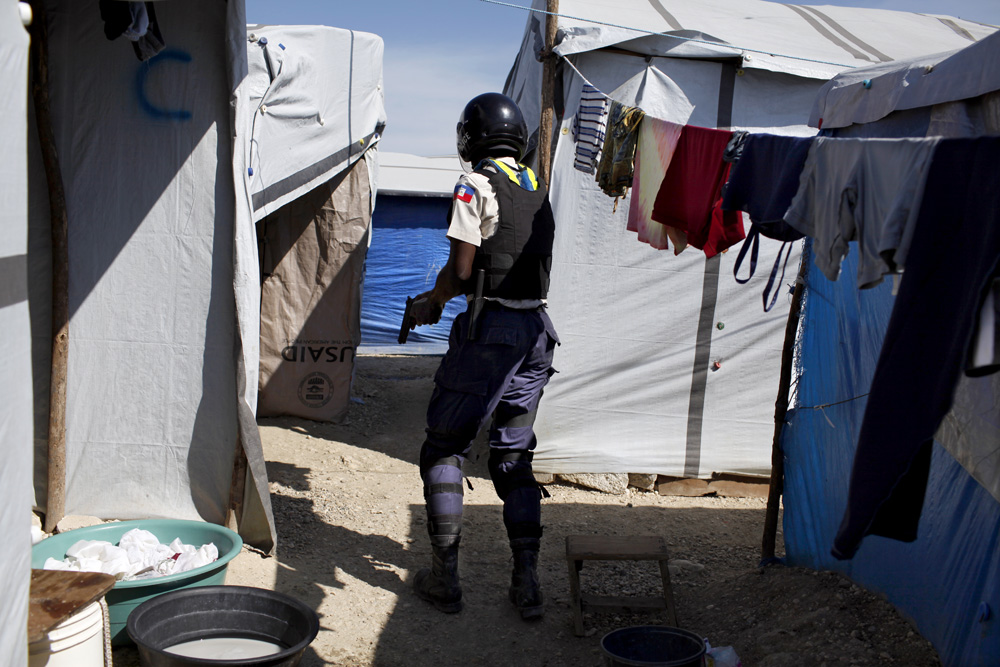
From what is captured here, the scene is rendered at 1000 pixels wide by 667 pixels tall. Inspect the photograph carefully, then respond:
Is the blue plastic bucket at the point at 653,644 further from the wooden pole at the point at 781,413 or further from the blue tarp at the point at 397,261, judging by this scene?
the blue tarp at the point at 397,261

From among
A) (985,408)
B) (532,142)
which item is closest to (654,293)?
(532,142)

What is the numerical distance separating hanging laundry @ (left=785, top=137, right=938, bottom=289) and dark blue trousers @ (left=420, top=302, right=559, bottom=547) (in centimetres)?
140

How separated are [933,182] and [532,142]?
12.8ft

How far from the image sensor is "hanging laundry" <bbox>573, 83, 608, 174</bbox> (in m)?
3.61

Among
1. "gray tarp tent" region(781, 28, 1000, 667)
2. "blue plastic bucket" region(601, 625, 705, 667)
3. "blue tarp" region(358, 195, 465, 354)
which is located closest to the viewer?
"gray tarp tent" region(781, 28, 1000, 667)

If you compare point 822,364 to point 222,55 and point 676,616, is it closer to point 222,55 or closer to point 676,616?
point 676,616

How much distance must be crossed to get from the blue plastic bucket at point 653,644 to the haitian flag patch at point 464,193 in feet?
5.48

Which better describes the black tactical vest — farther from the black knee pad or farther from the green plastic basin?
the green plastic basin

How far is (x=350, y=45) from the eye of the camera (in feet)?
17.6

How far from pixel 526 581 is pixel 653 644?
2.41 ft

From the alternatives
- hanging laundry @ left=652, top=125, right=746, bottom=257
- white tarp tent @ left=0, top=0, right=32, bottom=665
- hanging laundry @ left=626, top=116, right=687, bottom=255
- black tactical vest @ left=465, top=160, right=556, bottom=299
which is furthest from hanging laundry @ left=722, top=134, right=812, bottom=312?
white tarp tent @ left=0, top=0, right=32, bottom=665

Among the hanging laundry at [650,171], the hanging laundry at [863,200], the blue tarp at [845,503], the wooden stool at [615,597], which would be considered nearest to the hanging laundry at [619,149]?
the hanging laundry at [650,171]

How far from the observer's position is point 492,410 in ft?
10.9

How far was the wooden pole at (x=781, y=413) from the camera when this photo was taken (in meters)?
3.70
